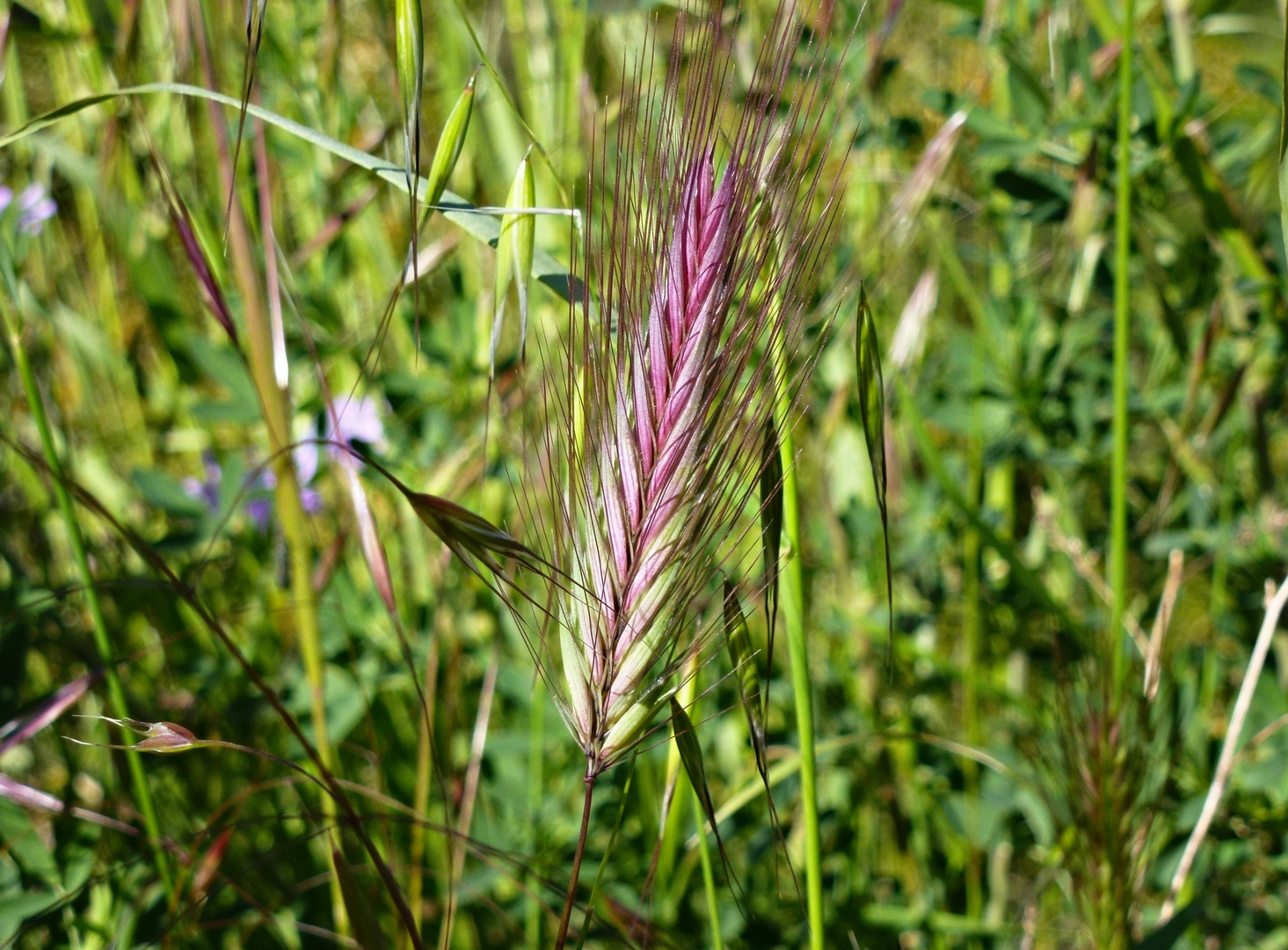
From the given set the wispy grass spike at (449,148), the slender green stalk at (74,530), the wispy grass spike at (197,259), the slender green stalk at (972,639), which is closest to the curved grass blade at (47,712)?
the slender green stalk at (74,530)

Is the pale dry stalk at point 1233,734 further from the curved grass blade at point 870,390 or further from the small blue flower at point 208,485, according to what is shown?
the small blue flower at point 208,485

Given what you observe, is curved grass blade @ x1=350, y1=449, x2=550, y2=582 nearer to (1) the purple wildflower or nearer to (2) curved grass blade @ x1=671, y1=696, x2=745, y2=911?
(2) curved grass blade @ x1=671, y1=696, x2=745, y2=911

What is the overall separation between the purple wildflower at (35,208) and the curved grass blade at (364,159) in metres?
0.42

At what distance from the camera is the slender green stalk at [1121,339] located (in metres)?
0.49

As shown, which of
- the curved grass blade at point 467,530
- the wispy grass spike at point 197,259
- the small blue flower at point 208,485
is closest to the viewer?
the curved grass blade at point 467,530

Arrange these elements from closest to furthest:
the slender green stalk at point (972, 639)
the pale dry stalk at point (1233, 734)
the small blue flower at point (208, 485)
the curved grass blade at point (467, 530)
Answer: the curved grass blade at point (467, 530), the pale dry stalk at point (1233, 734), the slender green stalk at point (972, 639), the small blue flower at point (208, 485)

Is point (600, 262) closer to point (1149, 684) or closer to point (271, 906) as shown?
point (1149, 684)

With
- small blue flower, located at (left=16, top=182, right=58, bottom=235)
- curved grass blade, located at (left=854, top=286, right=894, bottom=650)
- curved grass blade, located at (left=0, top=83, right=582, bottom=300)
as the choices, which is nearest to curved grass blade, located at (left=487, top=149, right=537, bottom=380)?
curved grass blade, located at (left=0, top=83, right=582, bottom=300)

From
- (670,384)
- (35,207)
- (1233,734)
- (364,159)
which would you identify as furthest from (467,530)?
(35,207)

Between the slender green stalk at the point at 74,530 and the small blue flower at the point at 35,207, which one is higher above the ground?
the small blue flower at the point at 35,207

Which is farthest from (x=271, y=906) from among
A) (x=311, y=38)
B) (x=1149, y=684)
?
Result: (x=311, y=38)

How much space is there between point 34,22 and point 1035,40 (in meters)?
0.80

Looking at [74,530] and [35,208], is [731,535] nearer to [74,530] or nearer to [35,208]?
[74,530]

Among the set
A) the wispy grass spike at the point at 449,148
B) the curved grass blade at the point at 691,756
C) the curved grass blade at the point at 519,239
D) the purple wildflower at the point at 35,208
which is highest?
the wispy grass spike at the point at 449,148
